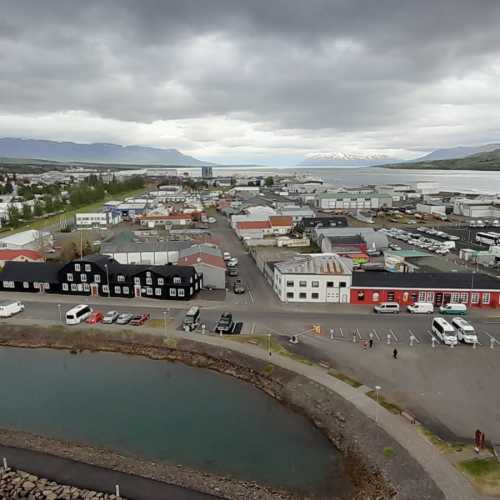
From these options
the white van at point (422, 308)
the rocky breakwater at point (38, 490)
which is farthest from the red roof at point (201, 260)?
the rocky breakwater at point (38, 490)

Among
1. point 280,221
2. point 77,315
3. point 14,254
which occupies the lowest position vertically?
point 77,315

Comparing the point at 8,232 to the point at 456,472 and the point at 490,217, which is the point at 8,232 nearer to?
the point at 456,472

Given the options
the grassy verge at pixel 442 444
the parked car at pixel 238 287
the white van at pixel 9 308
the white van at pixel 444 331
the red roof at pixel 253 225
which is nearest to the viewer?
the grassy verge at pixel 442 444

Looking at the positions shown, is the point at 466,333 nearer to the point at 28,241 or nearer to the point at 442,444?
the point at 442,444

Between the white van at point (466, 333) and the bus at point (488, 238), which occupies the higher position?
the bus at point (488, 238)

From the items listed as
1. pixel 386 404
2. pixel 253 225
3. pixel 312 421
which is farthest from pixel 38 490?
pixel 253 225

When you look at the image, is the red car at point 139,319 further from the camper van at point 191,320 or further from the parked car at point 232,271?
the parked car at point 232,271

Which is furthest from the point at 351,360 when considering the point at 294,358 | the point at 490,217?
the point at 490,217
